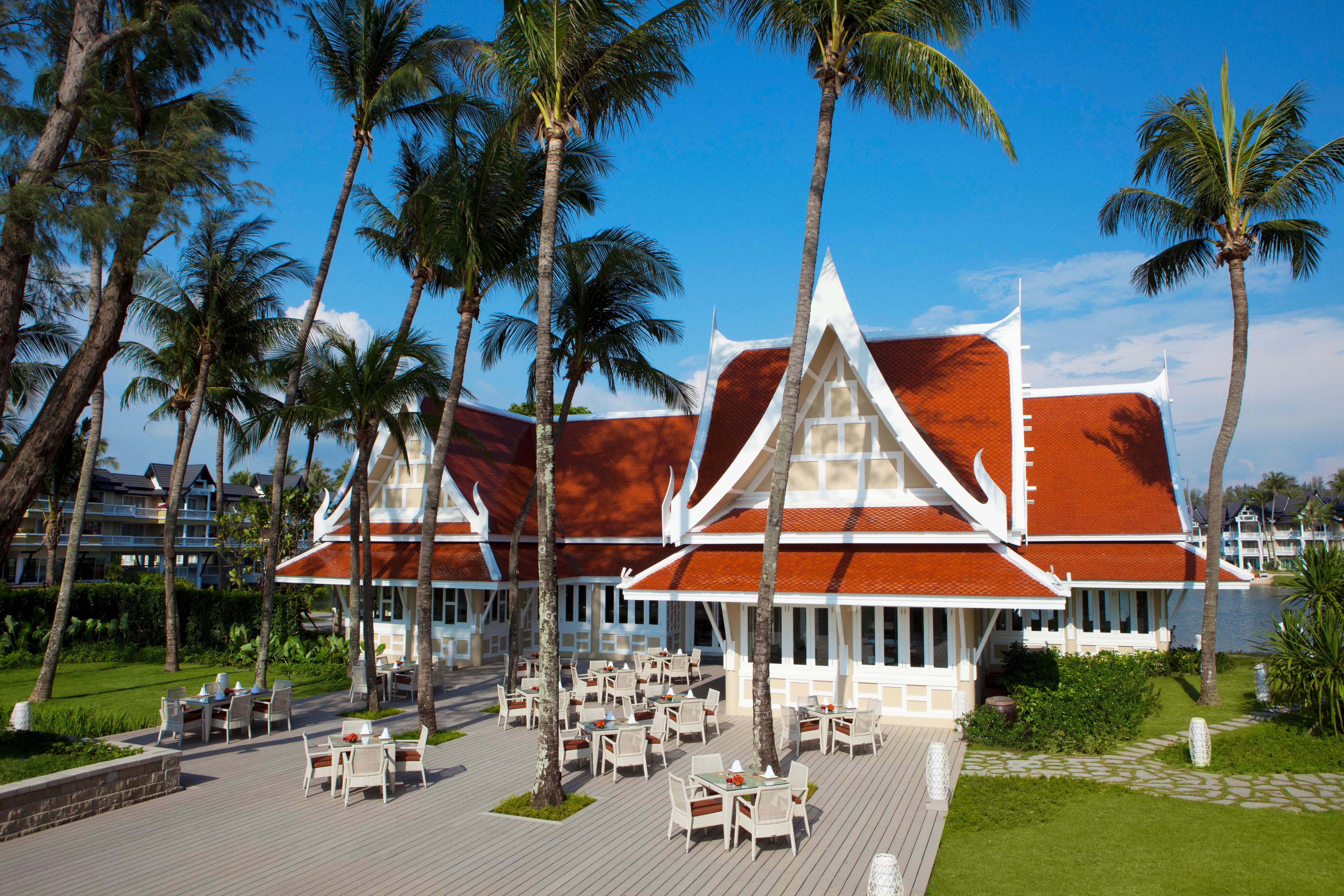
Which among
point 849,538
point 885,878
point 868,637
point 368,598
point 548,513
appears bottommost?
point 885,878

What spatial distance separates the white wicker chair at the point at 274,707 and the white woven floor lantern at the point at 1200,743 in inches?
592

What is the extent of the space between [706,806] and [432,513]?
8.02 m

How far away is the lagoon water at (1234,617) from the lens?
2920cm

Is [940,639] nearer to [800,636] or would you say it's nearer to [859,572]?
[859,572]

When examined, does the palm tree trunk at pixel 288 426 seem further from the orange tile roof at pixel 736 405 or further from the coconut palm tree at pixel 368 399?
the orange tile roof at pixel 736 405

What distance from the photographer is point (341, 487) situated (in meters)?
24.8

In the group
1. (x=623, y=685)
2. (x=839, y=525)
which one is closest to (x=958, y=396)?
(x=839, y=525)

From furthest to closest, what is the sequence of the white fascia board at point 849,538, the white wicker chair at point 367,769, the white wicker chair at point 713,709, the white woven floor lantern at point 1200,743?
1. the white fascia board at point 849,538
2. the white wicker chair at point 713,709
3. the white woven floor lantern at point 1200,743
4. the white wicker chair at point 367,769

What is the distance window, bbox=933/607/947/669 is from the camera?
49.5 feet

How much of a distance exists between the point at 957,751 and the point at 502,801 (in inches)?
286

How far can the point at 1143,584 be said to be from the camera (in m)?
19.4

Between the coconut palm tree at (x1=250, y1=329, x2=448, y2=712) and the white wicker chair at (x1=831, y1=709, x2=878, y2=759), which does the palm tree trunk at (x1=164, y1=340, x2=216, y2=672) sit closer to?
the coconut palm tree at (x1=250, y1=329, x2=448, y2=712)

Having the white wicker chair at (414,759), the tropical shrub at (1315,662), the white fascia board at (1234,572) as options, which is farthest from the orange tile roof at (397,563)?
the white fascia board at (1234,572)

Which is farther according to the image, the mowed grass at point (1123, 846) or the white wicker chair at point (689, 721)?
the white wicker chair at point (689, 721)
